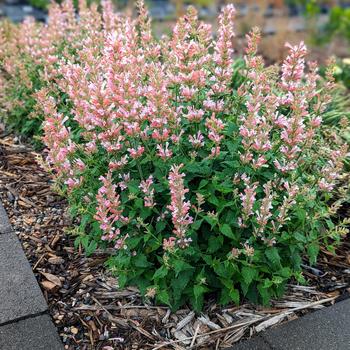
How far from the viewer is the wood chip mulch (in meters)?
2.68

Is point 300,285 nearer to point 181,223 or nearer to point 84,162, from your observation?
point 181,223

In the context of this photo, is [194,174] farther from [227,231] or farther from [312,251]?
[312,251]

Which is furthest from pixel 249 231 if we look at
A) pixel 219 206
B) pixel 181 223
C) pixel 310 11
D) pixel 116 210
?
pixel 310 11

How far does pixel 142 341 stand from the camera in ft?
8.71

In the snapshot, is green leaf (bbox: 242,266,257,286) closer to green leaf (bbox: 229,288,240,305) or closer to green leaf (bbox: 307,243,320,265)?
green leaf (bbox: 229,288,240,305)

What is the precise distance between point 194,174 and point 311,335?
1.01 m

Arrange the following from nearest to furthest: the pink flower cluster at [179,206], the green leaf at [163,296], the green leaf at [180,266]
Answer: the pink flower cluster at [179,206] < the green leaf at [180,266] < the green leaf at [163,296]

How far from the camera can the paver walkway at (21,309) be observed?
8.27 ft

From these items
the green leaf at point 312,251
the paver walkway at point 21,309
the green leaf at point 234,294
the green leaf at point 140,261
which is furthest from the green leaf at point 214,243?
the paver walkway at point 21,309

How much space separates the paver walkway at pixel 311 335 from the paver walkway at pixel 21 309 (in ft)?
3.18

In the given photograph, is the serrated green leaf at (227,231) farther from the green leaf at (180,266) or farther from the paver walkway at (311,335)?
the paver walkway at (311,335)

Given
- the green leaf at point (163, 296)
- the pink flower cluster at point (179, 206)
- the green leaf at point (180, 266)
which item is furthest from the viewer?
the green leaf at point (163, 296)

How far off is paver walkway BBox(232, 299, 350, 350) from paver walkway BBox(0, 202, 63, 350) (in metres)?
0.97

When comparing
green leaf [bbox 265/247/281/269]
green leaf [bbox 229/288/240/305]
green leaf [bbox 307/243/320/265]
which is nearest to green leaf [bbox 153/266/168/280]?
green leaf [bbox 229/288/240/305]
